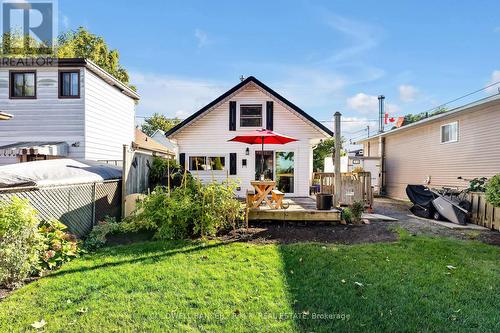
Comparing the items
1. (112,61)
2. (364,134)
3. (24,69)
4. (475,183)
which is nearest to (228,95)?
(24,69)

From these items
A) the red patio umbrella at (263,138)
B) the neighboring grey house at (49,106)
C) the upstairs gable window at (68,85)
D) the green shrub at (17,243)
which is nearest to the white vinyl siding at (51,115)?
the neighboring grey house at (49,106)

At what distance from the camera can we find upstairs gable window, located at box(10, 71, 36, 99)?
10.8 m

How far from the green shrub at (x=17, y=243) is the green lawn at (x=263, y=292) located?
27cm

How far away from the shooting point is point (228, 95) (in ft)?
40.5

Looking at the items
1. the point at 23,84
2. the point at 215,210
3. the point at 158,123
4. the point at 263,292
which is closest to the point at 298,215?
the point at 215,210

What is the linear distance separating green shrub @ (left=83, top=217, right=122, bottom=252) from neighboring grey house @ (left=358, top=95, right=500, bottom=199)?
1185 centimetres

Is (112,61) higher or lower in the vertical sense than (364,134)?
higher

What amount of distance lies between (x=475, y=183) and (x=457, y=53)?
8836 millimetres

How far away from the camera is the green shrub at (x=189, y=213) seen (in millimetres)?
5981

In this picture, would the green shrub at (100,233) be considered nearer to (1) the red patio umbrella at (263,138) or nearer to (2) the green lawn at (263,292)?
(2) the green lawn at (263,292)

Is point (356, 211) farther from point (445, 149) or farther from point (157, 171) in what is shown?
point (445, 149)

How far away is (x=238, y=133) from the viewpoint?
12.6 metres

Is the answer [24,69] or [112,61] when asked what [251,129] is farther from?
[112,61]
